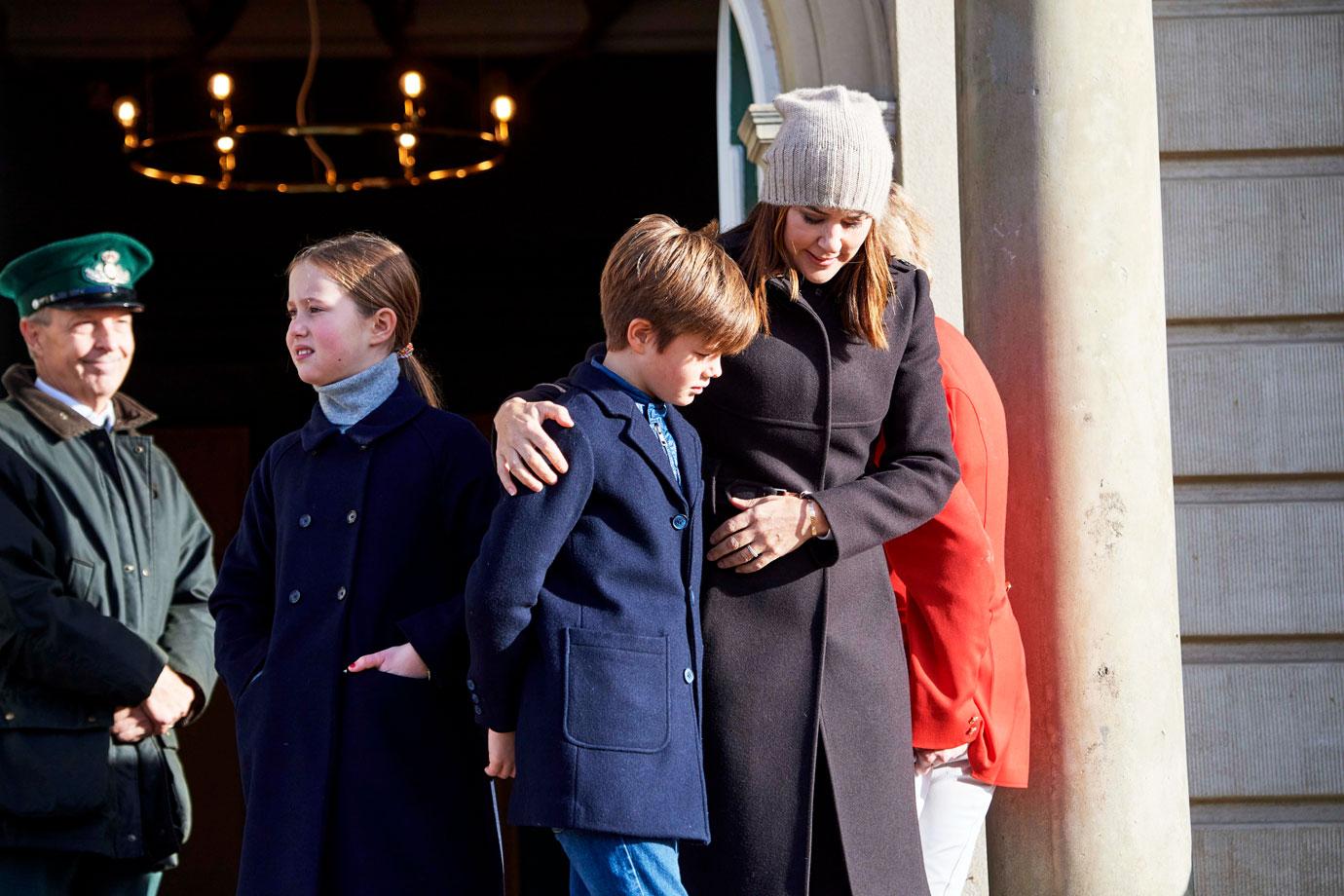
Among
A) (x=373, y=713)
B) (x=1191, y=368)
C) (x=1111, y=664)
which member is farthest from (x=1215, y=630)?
(x=373, y=713)

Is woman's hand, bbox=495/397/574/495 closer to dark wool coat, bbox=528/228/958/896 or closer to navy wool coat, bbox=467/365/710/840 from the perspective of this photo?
navy wool coat, bbox=467/365/710/840

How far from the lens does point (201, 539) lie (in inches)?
167

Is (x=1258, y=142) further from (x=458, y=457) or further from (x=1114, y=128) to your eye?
(x=458, y=457)

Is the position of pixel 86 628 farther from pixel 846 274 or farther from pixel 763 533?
A: pixel 846 274

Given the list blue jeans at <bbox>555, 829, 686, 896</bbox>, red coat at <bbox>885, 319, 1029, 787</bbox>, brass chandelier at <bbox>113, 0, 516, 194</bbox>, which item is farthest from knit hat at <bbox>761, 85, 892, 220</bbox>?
brass chandelier at <bbox>113, 0, 516, 194</bbox>

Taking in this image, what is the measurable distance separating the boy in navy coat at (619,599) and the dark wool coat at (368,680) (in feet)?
1.04

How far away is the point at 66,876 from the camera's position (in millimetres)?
3723

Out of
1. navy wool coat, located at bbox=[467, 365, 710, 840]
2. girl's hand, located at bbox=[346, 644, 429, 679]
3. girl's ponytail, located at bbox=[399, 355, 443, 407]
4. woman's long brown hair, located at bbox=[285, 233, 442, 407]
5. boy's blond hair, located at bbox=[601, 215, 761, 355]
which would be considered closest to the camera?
navy wool coat, located at bbox=[467, 365, 710, 840]

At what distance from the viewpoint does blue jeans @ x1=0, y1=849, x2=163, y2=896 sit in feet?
12.0

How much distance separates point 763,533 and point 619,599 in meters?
0.31

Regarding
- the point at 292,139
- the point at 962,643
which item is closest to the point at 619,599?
the point at 962,643

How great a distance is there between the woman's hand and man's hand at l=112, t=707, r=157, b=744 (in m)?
1.55

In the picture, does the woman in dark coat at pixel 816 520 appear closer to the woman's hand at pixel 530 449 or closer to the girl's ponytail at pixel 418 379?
the woman's hand at pixel 530 449

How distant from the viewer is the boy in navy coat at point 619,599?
8.50ft
